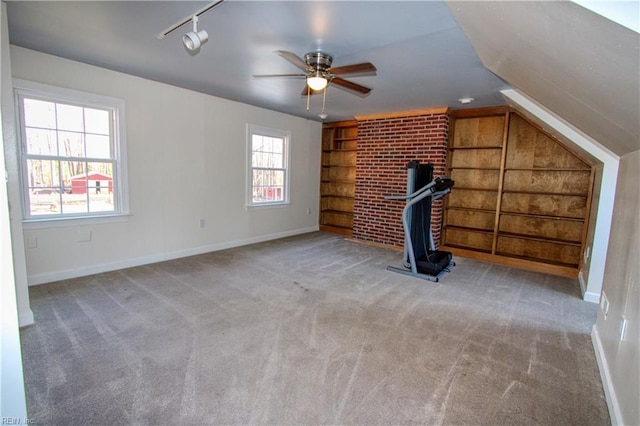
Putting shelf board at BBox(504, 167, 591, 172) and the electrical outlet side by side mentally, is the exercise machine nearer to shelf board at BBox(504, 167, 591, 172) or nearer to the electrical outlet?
shelf board at BBox(504, 167, 591, 172)

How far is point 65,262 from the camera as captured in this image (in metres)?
3.63

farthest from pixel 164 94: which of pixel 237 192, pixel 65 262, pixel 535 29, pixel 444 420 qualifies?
pixel 444 420

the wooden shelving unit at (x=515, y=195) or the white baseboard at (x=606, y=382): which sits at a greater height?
the wooden shelving unit at (x=515, y=195)

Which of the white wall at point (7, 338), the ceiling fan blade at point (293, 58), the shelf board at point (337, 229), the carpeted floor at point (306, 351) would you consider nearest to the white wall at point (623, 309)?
the carpeted floor at point (306, 351)

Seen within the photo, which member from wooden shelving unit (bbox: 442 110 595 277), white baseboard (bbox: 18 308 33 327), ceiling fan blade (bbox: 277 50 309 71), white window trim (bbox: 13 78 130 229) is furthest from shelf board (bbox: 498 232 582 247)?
white baseboard (bbox: 18 308 33 327)

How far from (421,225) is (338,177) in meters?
2.90

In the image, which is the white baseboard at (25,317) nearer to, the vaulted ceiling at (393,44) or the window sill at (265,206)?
the vaulted ceiling at (393,44)

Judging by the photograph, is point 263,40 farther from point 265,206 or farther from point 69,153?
point 265,206

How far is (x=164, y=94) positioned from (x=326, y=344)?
3823 millimetres

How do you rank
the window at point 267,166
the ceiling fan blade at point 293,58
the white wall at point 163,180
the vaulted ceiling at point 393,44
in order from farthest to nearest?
1. the window at point 267,166
2. the white wall at point 163,180
3. the ceiling fan blade at point 293,58
4. the vaulted ceiling at point 393,44

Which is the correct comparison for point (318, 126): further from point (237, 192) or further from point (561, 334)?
point (561, 334)

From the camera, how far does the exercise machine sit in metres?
4.05

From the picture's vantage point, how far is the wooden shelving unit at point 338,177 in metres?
6.73

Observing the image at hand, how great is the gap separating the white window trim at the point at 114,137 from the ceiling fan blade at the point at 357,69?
2.79m
